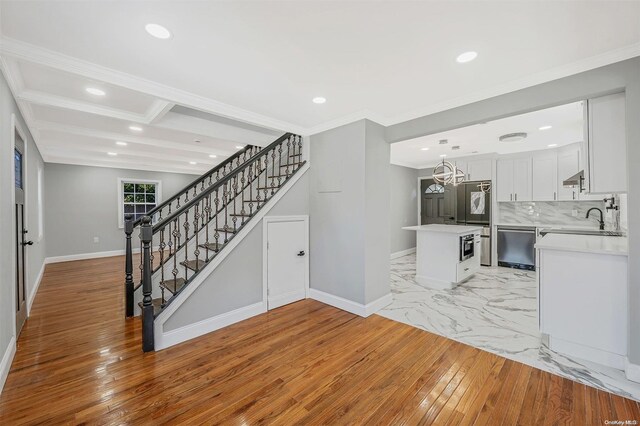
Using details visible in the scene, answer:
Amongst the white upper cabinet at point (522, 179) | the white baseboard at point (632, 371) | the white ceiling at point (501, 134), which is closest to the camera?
the white baseboard at point (632, 371)

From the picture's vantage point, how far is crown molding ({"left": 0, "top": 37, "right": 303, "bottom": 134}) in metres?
2.04

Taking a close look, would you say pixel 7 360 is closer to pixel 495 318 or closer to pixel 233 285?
pixel 233 285

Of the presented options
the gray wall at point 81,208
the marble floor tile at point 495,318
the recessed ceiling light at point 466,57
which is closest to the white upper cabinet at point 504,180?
the marble floor tile at point 495,318

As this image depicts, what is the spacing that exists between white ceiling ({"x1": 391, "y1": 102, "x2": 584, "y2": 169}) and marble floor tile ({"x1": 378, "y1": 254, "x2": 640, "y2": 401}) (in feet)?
8.56

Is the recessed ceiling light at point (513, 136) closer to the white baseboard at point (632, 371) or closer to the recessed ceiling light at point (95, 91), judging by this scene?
the white baseboard at point (632, 371)

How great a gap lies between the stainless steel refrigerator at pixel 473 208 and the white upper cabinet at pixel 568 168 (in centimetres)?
126

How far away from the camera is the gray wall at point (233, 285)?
294 cm

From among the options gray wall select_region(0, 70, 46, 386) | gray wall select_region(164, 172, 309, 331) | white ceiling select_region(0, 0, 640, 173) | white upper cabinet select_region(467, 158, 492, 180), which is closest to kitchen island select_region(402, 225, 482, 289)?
white upper cabinet select_region(467, 158, 492, 180)

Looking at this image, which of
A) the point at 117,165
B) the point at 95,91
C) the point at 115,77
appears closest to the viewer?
the point at 115,77

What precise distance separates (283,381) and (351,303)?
160 centimetres

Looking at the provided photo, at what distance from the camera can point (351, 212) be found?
12.0 feet

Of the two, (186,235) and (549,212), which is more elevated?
(549,212)

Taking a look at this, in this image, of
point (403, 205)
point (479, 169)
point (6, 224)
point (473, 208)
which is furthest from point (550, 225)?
point (6, 224)

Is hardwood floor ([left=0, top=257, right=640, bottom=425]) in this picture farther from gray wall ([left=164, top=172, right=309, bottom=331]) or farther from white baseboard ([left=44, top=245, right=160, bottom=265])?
white baseboard ([left=44, top=245, right=160, bottom=265])
